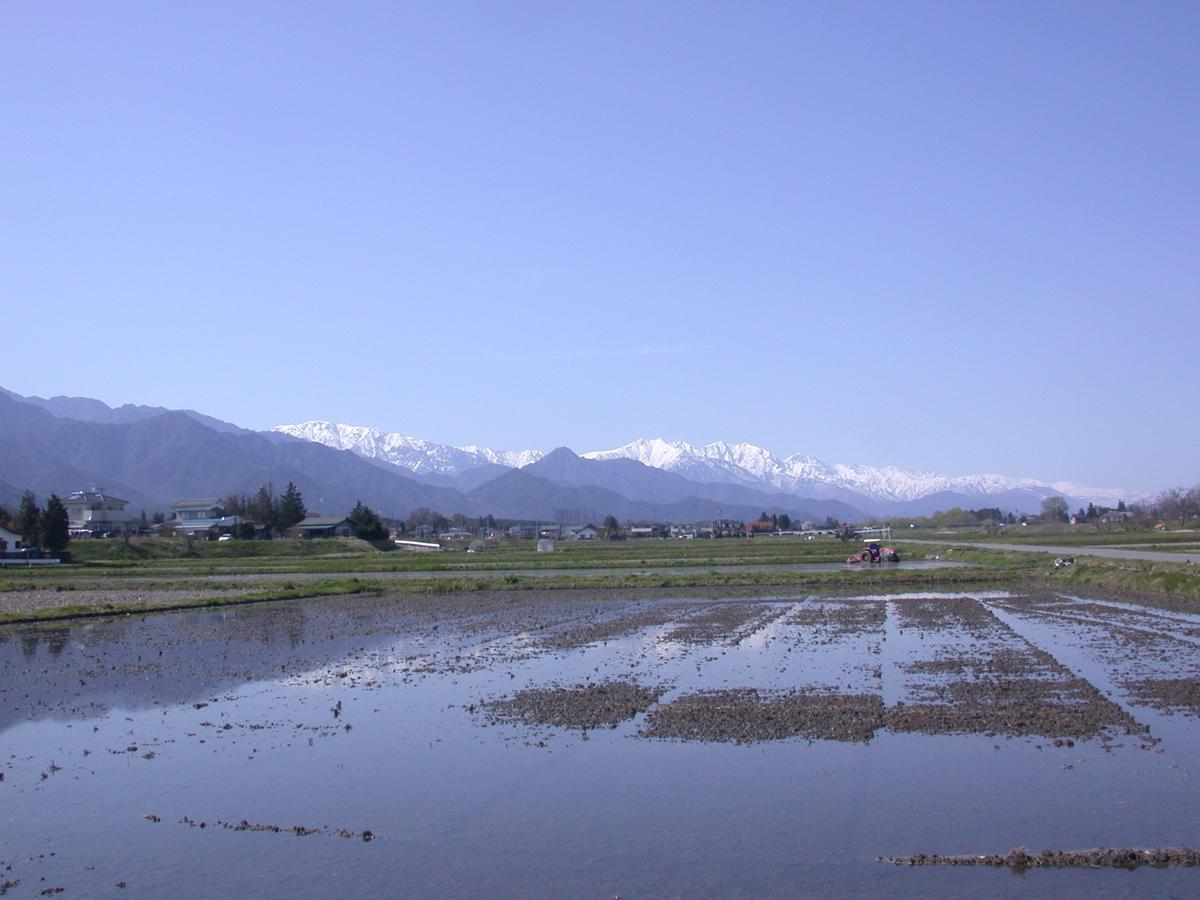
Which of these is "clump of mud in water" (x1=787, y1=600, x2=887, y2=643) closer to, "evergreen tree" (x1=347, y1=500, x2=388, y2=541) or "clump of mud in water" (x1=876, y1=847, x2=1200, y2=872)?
"clump of mud in water" (x1=876, y1=847, x2=1200, y2=872)

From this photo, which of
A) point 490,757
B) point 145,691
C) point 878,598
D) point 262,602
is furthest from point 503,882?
point 262,602

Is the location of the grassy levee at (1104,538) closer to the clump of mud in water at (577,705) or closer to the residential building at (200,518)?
the clump of mud in water at (577,705)

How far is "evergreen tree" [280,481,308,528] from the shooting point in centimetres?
11731

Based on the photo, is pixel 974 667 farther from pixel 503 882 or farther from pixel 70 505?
pixel 70 505

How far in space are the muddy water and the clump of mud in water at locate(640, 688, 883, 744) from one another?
7 cm

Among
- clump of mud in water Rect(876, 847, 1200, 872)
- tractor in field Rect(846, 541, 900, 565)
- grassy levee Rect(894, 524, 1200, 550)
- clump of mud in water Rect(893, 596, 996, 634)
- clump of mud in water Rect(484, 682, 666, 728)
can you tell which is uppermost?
grassy levee Rect(894, 524, 1200, 550)

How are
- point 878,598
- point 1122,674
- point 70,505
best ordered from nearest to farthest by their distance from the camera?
point 1122,674, point 878,598, point 70,505

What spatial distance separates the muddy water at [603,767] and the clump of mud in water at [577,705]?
0.08 metres

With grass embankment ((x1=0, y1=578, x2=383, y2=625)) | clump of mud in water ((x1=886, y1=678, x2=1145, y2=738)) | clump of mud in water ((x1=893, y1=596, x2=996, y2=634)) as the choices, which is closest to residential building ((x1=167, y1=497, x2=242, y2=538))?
grass embankment ((x1=0, y1=578, x2=383, y2=625))

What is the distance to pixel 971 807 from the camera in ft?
35.2

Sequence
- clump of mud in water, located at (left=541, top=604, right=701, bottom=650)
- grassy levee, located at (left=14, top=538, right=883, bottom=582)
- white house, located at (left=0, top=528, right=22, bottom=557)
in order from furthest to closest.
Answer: white house, located at (left=0, top=528, right=22, bottom=557)
grassy levee, located at (left=14, top=538, right=883, bottom=582)
clump of mud in water, located at (left=541, top=604, right=701, bottom=650)

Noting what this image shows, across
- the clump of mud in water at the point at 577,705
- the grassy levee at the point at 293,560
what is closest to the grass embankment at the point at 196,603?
the grassy levee at the point at 293,560

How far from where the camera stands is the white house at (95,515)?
345 ft

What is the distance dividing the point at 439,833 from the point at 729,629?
18.2 metres
